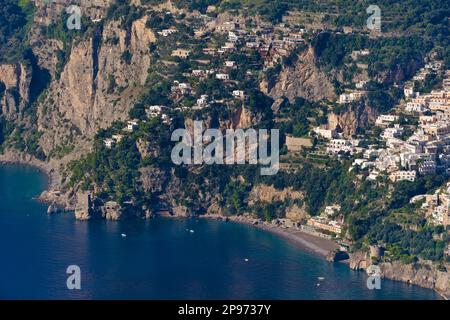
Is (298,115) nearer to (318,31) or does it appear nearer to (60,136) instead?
(318,31)

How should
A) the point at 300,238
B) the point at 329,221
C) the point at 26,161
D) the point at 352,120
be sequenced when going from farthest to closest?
1. the point at 26,161
2. the point at 352,120
3. the point at 329,221
4. the point at 300,238

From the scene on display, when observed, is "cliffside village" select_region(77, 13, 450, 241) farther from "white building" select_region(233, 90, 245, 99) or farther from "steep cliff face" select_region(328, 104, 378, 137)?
"steep cliff face" select_region(328, 104, 378, 137)

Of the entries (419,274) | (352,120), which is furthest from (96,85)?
(419,274)

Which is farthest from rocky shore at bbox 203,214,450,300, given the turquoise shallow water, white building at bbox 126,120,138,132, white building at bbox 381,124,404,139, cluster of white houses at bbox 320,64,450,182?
white building at bbox 126,120,138,132

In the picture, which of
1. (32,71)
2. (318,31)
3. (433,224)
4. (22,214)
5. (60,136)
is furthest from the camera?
(32,71)

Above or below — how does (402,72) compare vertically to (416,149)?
above

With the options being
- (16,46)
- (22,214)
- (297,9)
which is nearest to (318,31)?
(297,9)

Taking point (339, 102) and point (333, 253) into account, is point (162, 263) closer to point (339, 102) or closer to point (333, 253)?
point (333, 253)
